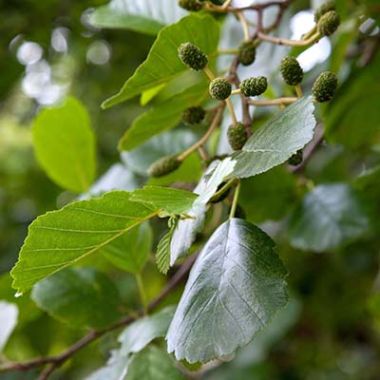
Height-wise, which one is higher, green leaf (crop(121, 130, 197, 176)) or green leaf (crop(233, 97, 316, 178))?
green leaf (crop(233, 97, 316, 178))

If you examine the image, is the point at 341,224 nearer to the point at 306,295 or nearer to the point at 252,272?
the point at 252,272

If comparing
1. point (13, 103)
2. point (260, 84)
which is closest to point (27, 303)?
point (260, 84)

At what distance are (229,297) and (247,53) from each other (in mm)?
386

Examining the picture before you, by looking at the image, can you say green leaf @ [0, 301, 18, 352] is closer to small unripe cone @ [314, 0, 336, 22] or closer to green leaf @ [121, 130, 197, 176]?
green leaf @ [121, 130, 197, 176]

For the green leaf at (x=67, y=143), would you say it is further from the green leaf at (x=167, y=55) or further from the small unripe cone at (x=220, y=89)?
the small unripe cone at (x=220, y=89)

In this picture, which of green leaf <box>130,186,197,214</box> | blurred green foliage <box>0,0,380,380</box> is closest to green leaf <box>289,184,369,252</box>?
blurred green foliage <box>0,0,380,380</box>

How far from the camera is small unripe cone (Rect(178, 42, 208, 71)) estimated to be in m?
0.78

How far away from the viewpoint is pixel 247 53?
95cm

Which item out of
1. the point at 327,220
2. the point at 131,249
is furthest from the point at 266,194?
the point at 131,249

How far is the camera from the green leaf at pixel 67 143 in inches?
50.3

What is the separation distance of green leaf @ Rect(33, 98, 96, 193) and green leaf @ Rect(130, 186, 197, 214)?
611 millimetres

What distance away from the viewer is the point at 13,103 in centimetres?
278

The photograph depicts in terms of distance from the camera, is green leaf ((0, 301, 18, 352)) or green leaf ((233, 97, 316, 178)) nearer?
green leaf ((233, 97, 316, 178))

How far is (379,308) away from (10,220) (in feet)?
4.11
